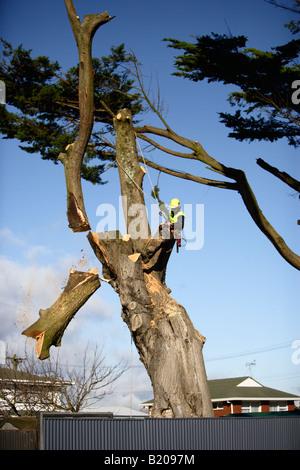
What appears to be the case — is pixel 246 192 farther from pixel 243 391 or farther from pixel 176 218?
pixel 243 391

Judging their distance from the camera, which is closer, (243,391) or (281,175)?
(281,175)

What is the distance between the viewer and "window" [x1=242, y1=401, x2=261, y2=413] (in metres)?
32.2

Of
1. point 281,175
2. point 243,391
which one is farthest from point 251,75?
point 243,391

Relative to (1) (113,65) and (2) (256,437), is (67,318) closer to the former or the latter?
(2) (256,437)

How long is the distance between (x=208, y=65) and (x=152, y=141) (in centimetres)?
277

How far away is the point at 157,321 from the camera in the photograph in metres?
12.2

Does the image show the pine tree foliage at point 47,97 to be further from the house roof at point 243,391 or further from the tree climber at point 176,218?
the house roof at point 243,391

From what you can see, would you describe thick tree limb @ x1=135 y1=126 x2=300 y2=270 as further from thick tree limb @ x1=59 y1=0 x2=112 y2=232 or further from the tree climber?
thick tree limb @ x1=59 y1=0 x2=112 y2=232

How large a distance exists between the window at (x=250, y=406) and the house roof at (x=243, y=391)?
23.8 inches

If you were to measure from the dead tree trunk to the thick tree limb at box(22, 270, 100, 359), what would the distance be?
26.1 inches

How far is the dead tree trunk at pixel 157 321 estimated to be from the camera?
11672 mm

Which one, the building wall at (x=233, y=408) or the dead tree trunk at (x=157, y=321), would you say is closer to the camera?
the dead tree trunk at (x=157, y=321)

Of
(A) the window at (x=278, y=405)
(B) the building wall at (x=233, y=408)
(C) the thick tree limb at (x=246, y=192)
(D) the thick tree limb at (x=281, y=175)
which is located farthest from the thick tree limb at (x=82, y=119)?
(A) the window at (x=278, y=405)

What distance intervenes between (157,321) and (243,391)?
2180cm
